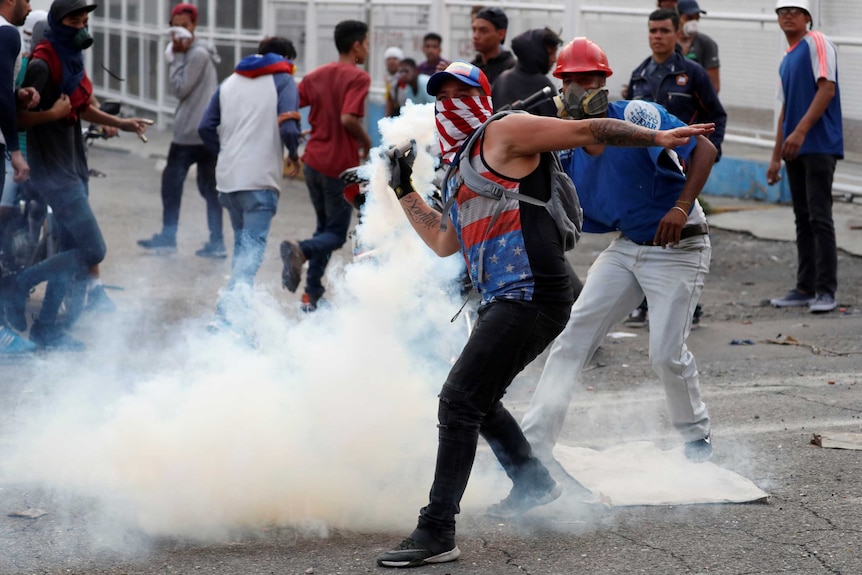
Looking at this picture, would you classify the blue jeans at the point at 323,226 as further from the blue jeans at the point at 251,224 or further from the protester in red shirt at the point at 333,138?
the blue jeans at the point at 251,224

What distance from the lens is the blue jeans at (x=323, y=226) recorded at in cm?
835

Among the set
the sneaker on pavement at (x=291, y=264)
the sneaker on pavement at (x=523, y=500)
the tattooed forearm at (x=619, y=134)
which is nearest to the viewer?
the tattooed forearm at (x=619, y=134)

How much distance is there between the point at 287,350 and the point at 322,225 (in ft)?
12.1

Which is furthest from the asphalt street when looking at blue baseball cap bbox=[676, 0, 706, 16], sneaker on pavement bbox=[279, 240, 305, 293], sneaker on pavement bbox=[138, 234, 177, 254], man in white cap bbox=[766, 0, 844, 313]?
blue baseball cap bbox=[676, 0, 706, 16]

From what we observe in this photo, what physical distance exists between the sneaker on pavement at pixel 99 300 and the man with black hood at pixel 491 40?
307 cm

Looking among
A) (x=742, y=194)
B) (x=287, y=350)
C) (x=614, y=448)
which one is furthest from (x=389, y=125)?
(x=742, y=194)

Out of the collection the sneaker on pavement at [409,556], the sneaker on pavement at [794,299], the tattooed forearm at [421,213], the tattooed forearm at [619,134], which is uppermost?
the tattooed forearm at [619,134]

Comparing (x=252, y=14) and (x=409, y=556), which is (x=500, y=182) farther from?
(x=252, y=14)

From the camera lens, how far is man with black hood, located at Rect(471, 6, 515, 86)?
8570 millimetres

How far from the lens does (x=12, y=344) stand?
7230 mm

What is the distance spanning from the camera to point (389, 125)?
17.1 feet

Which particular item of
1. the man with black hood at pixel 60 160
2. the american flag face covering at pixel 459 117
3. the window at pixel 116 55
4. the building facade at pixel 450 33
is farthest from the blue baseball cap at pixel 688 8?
the window at pixel 116 55

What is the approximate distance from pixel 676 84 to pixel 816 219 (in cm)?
185

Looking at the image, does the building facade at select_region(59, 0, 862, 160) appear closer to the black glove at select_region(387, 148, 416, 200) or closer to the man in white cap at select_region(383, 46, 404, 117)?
the man in white cap at select_region(383, 46, 404, 117)
